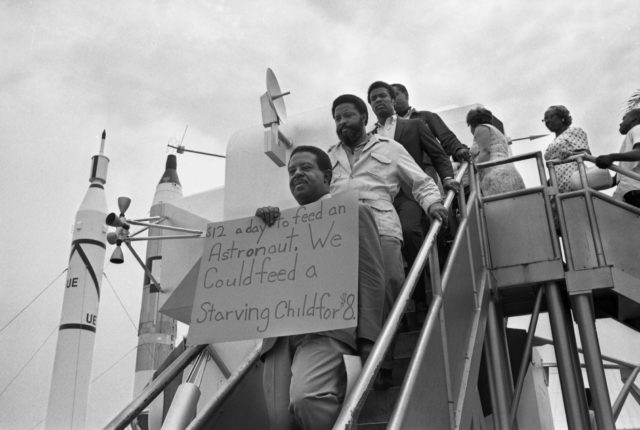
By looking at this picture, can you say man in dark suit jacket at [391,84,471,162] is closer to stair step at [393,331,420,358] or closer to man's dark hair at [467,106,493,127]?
man's dark hair at [467,106,493,127]

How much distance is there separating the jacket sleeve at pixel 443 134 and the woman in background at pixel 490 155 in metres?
0.41

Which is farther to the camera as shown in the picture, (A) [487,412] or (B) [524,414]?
(B) [524,414]

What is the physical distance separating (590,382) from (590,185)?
5.58 feet

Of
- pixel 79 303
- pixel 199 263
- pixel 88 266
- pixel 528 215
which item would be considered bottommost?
pixel 199 263

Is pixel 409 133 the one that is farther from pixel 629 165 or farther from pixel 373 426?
pixel 373 426

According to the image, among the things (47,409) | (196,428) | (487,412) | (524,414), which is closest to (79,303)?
(47,409)

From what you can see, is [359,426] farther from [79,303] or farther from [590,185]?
[79,303]

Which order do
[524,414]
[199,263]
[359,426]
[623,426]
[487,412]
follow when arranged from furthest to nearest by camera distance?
[623,426], [524,414], [487,412], [199,263], [359,426]

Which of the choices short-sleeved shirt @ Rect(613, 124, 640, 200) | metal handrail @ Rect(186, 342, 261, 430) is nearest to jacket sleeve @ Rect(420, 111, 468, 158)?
short-sleeved shirt @ Rect(613, 124, 640, 200)

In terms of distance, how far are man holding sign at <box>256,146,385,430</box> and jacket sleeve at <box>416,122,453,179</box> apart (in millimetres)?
2114

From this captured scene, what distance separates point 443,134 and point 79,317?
13161 mm

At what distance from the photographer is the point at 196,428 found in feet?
9.78

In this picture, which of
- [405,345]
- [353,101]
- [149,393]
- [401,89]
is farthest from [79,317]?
[353,101]

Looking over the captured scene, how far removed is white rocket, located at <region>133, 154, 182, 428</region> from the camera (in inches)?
683
